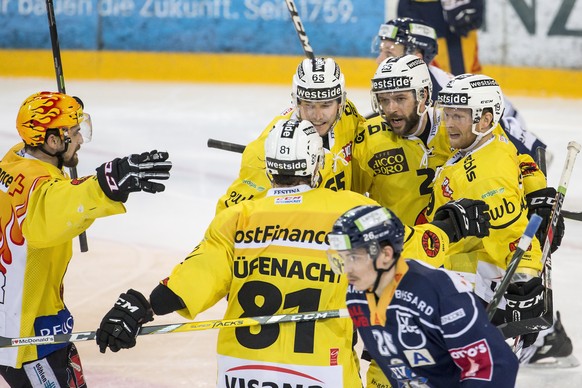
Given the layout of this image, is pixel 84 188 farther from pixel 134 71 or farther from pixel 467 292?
pixel 134 71

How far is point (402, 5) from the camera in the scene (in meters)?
7.70

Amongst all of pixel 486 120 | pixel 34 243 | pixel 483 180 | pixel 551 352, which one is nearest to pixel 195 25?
pixel 551 352

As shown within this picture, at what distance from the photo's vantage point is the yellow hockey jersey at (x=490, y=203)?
145 inches

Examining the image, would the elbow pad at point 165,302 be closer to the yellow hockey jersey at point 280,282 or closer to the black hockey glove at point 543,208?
the yellow hockey jersey at point 280,282

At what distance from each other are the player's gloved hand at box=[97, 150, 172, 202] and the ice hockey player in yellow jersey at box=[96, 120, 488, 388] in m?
0.35

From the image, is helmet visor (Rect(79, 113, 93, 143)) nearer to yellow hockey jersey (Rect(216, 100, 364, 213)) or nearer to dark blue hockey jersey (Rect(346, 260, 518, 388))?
yellow hockey jersey (Rect(216, 100, 364, 213))

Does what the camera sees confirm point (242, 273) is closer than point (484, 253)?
Yes

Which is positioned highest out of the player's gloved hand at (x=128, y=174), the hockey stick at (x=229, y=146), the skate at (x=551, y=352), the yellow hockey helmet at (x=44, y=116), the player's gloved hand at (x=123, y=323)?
the yellow hockey helmet at (x=44, y=116)

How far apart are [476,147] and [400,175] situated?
0.40 metres

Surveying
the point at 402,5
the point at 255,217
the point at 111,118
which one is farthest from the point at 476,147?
the point at 111,118

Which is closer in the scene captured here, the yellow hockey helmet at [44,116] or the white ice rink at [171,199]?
the yellow hockey helmet at [44,116]

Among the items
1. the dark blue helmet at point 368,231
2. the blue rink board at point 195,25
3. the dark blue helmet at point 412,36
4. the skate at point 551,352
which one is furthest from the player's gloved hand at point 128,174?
the blue rink board at point 195,25

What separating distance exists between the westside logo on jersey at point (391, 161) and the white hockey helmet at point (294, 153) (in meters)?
0.89

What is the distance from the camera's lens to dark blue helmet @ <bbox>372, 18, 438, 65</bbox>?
5.65 meters
